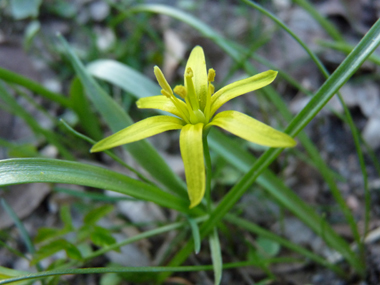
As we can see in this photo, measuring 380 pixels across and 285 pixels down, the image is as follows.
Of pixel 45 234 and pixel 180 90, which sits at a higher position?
pixel 180 90

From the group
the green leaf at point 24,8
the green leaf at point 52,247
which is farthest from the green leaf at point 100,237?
the green leaf at point 24,8

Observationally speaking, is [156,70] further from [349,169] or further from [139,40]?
[139,40]

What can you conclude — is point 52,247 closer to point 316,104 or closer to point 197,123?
point 197,123

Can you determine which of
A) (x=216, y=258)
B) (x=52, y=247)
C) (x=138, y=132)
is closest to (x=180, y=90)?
(x=138, y=132)

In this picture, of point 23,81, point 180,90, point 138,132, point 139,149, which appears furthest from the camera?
point 23,81

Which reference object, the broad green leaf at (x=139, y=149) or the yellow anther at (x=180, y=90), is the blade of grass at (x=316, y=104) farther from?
the yellow anther at (x=180, y=90)
